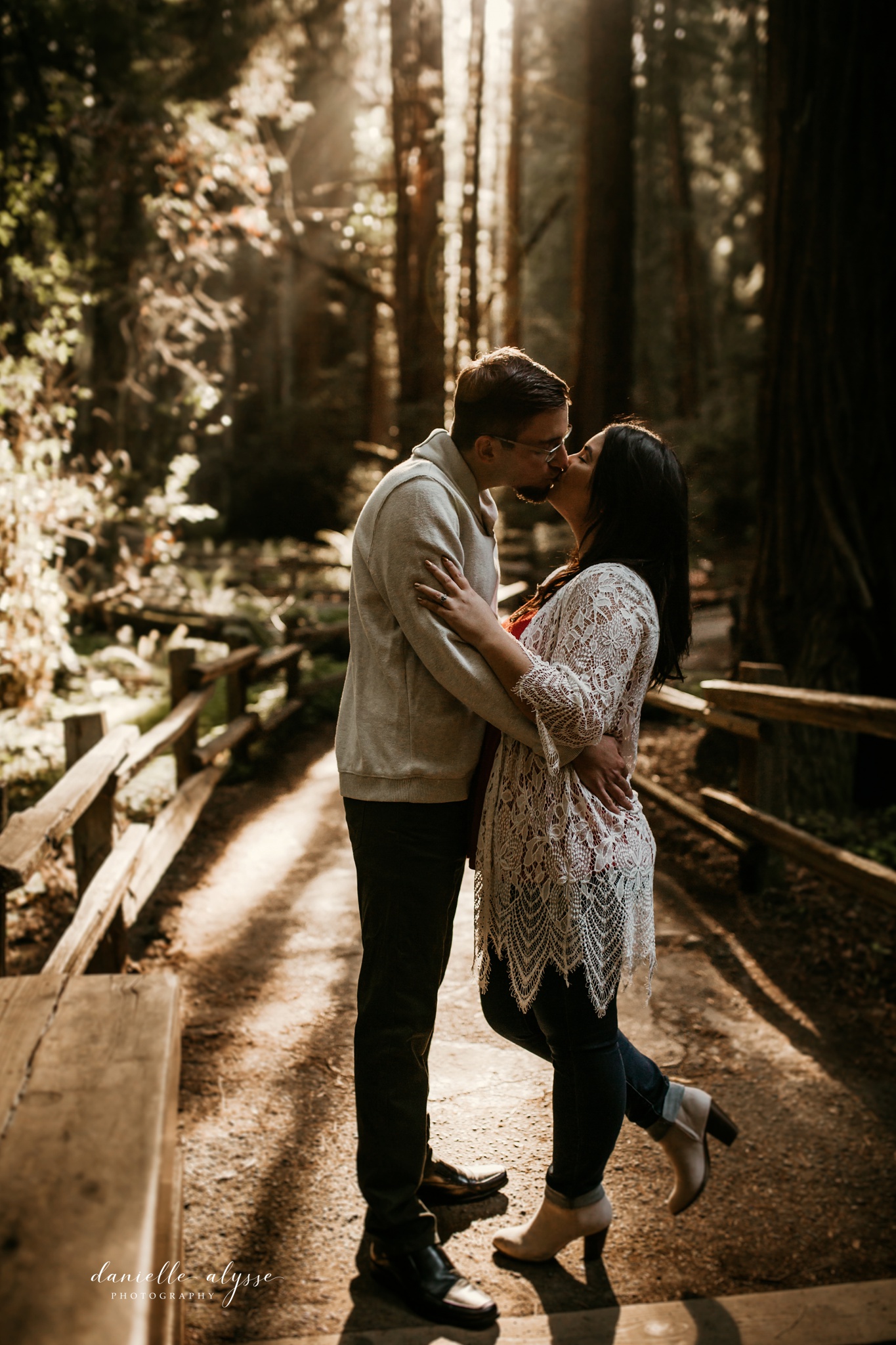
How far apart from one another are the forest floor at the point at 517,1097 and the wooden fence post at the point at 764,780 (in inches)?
4.9

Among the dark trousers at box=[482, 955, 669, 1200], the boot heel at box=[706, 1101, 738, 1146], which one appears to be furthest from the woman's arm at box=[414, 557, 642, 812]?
the boot heel at box=[706, 1101, 738, 1146]

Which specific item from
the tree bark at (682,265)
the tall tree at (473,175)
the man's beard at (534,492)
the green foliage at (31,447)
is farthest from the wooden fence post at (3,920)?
the tree bark at (682,265)

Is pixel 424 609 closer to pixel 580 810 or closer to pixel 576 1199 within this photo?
pixel 580 810

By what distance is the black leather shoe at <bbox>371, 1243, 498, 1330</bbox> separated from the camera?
84.9 inches

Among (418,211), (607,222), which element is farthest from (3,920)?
(418,211)

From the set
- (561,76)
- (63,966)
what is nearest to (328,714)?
→ (63,966)

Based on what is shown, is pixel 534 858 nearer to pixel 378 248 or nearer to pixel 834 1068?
pixel 834 1068

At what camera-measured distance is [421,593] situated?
202cm

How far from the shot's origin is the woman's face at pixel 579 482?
224 centimetres

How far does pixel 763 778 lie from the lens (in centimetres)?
505

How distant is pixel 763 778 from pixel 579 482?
10.7 ft

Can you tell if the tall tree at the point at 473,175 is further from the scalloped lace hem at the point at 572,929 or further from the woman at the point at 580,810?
the scalloped lace hem at the point at 572,929

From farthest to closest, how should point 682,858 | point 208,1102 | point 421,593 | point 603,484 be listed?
point 682,858 → point 208,1102 → point 603,484 → point 421,593

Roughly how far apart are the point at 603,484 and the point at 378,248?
19929mm
